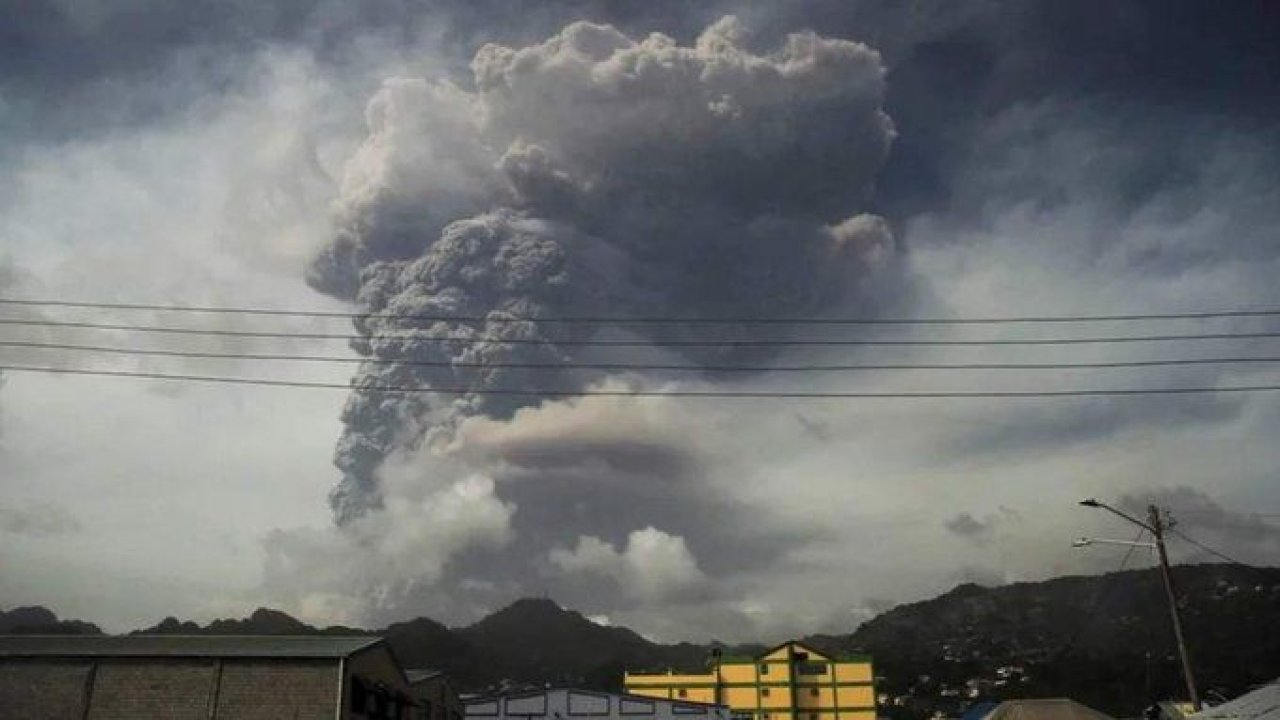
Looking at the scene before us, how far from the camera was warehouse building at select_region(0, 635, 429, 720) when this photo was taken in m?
37.6

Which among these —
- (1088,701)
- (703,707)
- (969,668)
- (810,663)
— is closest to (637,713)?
(703,707)

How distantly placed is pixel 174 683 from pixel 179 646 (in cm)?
230

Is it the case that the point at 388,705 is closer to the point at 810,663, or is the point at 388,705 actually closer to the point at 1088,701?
the point at 810,663

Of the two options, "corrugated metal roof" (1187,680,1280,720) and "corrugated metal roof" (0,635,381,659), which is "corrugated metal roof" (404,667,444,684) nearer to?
"corrugated metal roof" (0,635,381,659)

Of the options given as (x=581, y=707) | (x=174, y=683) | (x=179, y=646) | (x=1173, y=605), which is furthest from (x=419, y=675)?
(x=1173, y=605)

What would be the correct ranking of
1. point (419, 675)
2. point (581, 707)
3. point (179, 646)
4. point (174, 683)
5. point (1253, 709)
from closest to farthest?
point (1253, 709) < point (174, 683) < point (179, 646) < point (419, 675) < point (581, 707)

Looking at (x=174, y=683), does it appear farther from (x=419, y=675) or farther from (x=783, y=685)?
(x=783, y=685)

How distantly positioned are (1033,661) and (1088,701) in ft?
154

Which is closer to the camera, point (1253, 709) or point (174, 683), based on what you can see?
point (1253, 709)

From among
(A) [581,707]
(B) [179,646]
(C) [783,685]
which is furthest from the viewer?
(C) [783,685]

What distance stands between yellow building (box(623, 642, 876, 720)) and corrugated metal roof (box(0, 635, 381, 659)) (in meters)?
50.5

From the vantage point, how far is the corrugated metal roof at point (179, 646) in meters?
38.3

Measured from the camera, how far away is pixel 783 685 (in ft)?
282

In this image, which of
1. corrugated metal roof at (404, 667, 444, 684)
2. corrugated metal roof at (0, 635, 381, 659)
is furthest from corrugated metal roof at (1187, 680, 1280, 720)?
corrugated metal roof at (404, 667, 444, 684)
